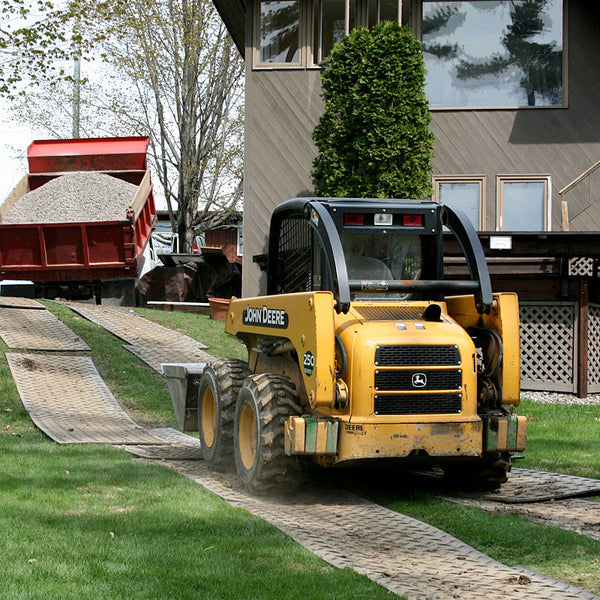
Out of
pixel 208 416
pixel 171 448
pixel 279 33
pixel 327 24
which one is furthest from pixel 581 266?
pixel 208 416

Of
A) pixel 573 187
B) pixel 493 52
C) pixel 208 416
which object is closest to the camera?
pixel 208 416

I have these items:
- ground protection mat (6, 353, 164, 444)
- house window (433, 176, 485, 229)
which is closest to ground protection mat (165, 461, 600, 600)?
ground protection mat (6, 353, 164, 444)

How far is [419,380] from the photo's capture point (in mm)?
7629

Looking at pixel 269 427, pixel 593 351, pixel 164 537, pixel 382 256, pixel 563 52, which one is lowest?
pixel 164 537

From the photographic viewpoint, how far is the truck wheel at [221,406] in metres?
9.05

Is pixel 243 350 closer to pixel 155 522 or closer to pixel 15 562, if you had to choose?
pixel 155 522

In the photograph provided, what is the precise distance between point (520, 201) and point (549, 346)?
4400 mm

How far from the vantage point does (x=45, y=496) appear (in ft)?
23.9

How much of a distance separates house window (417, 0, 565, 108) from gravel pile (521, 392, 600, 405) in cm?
680

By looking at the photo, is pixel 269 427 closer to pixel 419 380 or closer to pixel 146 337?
pixel 419 380

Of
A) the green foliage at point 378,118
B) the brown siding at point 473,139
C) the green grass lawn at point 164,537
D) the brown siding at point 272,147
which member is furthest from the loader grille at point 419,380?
the brown siding at point 272,147

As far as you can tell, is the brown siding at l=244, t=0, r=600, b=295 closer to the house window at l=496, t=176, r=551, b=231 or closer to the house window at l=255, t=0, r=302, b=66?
the house window at l=496, t=176, r=551, b=231

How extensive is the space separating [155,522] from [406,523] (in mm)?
1870

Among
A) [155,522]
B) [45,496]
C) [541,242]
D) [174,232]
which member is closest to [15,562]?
[155,522]
